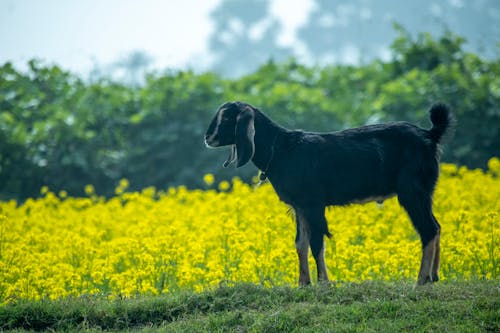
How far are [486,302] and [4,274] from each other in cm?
510

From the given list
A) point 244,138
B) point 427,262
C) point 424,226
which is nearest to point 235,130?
point 244,138

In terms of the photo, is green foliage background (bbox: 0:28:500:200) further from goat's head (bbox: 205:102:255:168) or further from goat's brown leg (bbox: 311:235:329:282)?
goat's brown leg (bbox: 311:235:329:282)

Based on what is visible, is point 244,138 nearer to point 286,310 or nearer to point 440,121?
point 286,310

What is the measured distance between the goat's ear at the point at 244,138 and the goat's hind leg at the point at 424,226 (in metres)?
1.58

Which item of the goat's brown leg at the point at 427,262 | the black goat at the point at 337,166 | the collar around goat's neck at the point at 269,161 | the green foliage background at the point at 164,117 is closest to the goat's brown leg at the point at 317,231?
the black goat at the point at 337,166

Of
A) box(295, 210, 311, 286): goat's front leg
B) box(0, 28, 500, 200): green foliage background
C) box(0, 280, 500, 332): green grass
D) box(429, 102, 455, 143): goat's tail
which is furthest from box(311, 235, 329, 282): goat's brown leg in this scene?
box(0, 28, 500, 200): green foliage background

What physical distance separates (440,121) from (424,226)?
113 cm

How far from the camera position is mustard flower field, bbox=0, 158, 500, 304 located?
818 cm

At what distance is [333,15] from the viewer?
8512 centimetres

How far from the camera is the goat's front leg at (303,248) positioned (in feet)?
24.6

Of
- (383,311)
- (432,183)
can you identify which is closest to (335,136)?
(432,183)

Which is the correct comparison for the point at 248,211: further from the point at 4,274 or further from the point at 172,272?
the point at 4,274

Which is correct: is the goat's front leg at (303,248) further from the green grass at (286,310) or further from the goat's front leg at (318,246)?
the green grass at (286,310)

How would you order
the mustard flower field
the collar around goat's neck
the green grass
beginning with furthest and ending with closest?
the mustard flower field
the collar around goat's neck
the green grass
